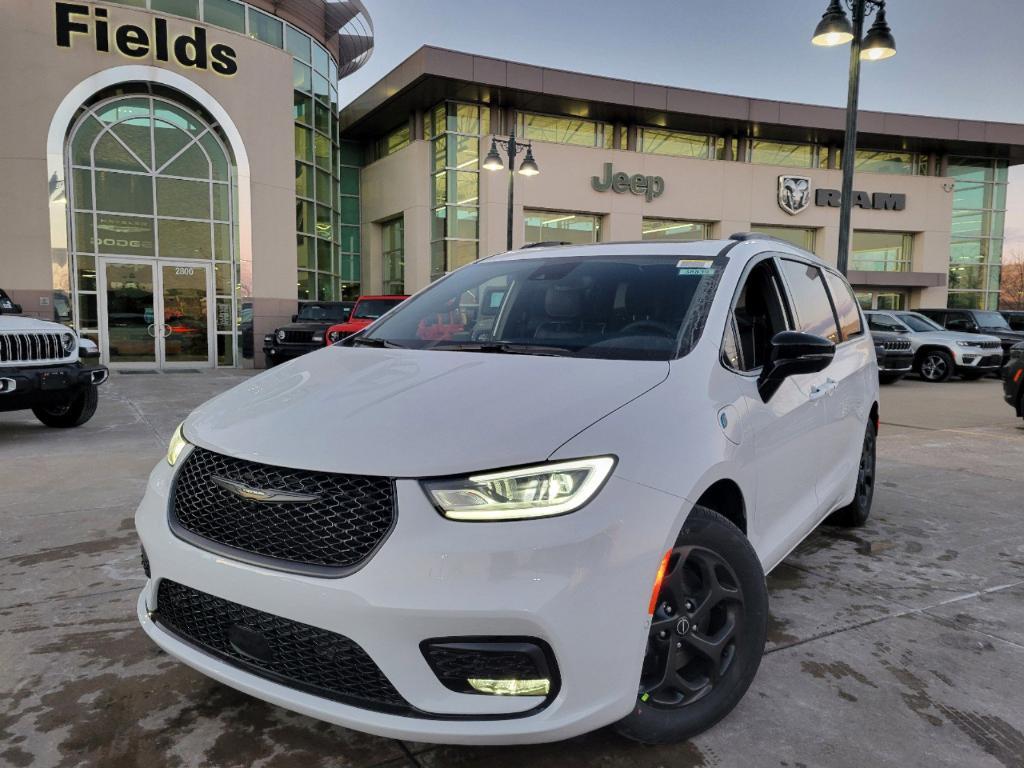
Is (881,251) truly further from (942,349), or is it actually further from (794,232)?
(942,349)

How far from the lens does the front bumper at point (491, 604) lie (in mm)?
1785

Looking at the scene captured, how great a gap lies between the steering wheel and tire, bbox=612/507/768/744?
0.73m

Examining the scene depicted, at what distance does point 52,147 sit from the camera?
1617cm

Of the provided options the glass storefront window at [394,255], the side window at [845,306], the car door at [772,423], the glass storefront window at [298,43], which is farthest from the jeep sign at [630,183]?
the car door at [772,423]

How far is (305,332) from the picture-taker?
16.4 m

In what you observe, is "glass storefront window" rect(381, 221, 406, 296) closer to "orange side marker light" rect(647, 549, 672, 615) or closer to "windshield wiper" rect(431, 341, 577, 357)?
"windshield wiper" rect(431, 341, 577, 357)

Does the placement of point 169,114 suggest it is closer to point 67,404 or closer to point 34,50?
point 34,50

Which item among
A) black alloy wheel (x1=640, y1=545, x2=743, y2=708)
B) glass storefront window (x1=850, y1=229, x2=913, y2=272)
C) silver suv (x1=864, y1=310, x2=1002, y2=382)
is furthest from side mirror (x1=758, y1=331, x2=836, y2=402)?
glass storefront window (x1=850, y1=229, x2=913, y2=272)

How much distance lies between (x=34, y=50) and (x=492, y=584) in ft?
63.2

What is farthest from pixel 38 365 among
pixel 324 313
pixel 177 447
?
pixel 324 313

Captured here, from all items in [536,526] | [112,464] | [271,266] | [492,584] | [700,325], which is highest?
[271,266]

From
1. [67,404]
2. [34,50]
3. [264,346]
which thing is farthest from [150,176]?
[67,404]

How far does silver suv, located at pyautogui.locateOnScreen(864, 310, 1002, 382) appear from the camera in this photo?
1570 cm

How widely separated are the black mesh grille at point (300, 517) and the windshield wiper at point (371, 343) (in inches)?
43.9
